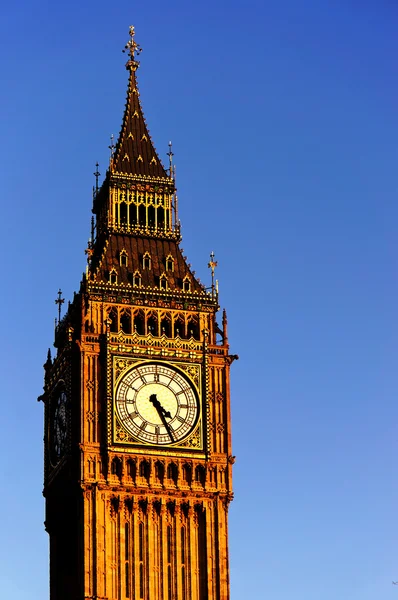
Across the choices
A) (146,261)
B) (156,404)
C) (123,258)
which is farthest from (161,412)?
(123,258)

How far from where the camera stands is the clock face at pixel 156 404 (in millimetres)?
94625

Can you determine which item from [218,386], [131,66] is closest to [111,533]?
[218,386]

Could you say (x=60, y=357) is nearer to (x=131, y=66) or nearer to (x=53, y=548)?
(x=53, y=548)

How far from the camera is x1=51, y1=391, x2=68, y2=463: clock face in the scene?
9644 cm

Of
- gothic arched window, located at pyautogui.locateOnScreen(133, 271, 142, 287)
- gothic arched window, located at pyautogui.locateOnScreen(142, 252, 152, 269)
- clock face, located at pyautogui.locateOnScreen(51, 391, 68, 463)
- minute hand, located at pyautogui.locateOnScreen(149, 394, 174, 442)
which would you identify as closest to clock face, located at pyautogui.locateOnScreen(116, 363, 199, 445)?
minute hand, located at pyautogui.locateOnScreen(149, 394, 174, 442)

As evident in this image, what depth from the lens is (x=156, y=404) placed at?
95.1 m

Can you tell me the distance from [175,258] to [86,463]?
40.5 ft

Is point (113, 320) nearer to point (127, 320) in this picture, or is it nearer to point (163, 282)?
point (127, 320)

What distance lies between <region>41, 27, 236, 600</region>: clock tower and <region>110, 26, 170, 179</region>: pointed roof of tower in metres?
3.42

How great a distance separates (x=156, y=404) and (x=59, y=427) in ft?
17.0

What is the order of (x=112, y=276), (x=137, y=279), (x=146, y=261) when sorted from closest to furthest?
(x=112, y=276) → (x=137, y=279) → (x=146, y=261)

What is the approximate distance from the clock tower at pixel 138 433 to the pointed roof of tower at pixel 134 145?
3.42 metres

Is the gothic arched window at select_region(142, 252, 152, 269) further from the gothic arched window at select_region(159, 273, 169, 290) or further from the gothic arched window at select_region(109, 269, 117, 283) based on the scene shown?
the gothic arched window at select_region(109, 269, 117, 283)

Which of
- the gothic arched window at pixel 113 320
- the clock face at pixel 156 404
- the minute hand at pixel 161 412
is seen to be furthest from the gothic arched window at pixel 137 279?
the minute hand at pixel 161 412
